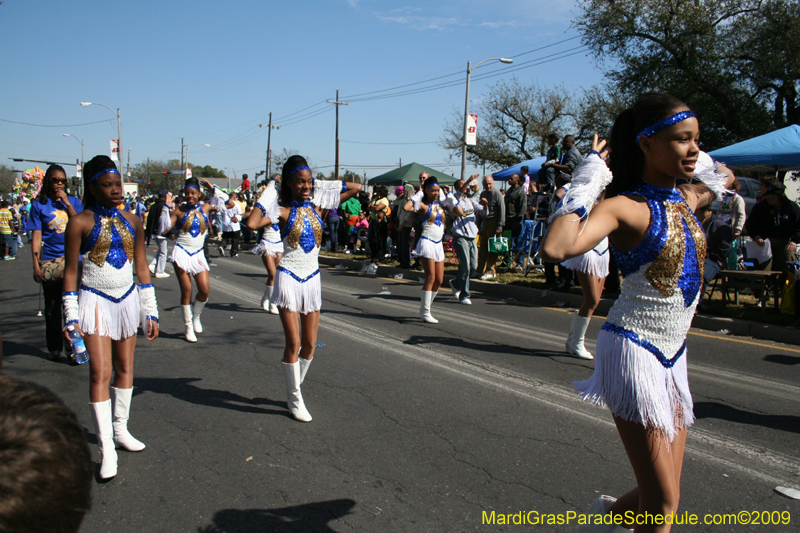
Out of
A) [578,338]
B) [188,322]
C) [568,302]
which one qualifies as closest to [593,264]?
[578,338]

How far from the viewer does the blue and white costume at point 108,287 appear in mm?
3723

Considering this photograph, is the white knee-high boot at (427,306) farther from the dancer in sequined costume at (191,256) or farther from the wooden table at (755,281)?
the wooden table at (755,281)

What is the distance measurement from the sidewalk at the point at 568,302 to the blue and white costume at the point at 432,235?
280 centimetres

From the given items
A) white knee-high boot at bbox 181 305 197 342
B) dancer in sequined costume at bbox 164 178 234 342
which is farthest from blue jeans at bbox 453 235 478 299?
white knee-high boot at bbox 181 305 197 342

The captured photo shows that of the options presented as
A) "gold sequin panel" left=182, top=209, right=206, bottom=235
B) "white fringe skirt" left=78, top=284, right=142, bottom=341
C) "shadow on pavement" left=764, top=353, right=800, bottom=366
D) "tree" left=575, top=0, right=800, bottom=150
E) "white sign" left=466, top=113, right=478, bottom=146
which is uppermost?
"tree" left=575, top=0, right=800, bottom=150

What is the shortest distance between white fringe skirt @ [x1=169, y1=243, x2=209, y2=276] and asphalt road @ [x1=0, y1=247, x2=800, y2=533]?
0.89 m

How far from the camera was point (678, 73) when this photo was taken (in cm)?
2516

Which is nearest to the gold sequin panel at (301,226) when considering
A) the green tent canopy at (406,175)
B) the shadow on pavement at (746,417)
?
the shadow on pavement at (746,417)

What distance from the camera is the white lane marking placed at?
3.81m

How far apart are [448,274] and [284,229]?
8654mm

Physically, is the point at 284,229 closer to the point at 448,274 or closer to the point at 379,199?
the point at 448,274

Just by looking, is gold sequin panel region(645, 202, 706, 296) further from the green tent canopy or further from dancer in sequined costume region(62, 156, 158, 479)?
the green tent canopy

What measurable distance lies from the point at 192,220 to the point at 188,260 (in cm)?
63

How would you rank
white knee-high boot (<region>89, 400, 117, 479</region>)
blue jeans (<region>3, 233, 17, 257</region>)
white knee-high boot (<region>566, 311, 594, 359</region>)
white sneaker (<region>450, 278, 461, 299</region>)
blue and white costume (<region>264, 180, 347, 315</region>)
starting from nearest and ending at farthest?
white knee-high boot (<region>89, 400, 117, 479</region>)
blue and white costume (<region>264, 180, 347, 315</region>)
white knee-high boot (<region>566, 311, 594, 359</region>)
white sneaker (<region>450, 278, 461, 299</region>)
blue jeans (<region>3, 233, 17, 257</region>)
